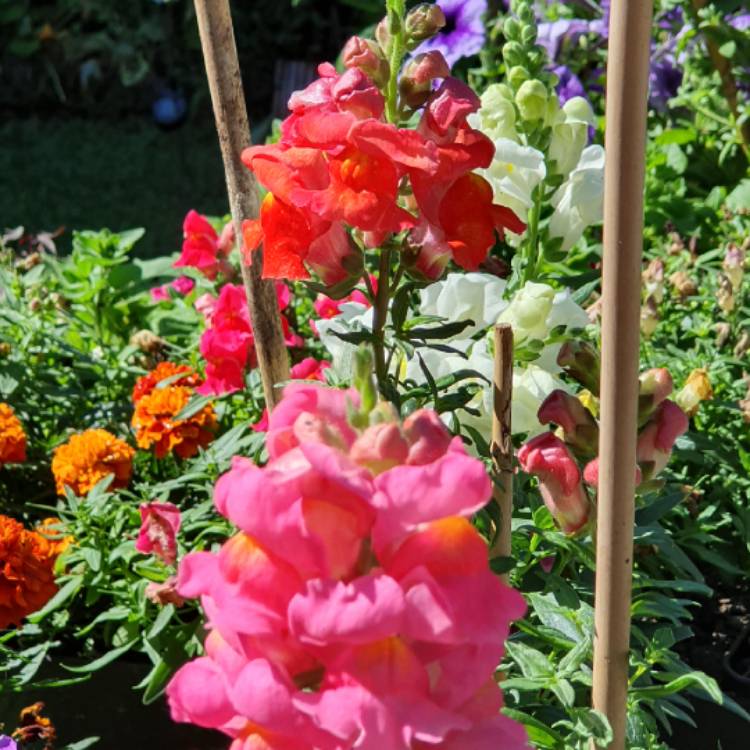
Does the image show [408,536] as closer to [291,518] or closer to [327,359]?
[291,518]

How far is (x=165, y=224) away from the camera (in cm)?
471

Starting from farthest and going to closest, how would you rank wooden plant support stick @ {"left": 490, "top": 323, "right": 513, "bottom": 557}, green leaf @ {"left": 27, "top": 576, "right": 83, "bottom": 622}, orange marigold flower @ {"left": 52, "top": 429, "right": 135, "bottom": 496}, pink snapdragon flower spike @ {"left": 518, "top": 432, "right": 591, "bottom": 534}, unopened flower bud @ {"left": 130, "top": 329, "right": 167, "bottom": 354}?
unopened flower bud @ {"left": 130, "top": 329, "right": 167, "bottom": 354}
orange marigold flower @ {"left": 52, "top": 429, "right": 135, "bottom": 496}
green leaf @ {"left": 27, "top": 576, "right": 83, "bottom": 622}
pink snapdragon flower spike @ {"left": 518, "top": 432, "right": 591, "bottom": 534}
wooden plant support stick @ {"left": 490, "top": 323, "right": 513, "bottom": 557}

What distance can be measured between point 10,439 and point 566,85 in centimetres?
144

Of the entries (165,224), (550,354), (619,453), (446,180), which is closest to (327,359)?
(550,354)

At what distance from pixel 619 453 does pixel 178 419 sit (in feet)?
3.47

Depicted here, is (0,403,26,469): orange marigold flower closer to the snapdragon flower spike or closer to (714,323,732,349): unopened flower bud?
(714,323,732,349): unopened flower bud

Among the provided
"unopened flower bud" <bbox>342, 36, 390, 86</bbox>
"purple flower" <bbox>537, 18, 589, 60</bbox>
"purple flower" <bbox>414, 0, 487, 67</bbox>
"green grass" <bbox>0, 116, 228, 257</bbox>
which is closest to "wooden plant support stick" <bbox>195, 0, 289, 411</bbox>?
"unopened flower bud" <bbox>342, 36, 390, 86</bbox>

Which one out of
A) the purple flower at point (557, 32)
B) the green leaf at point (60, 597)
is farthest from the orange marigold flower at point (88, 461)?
the purple flower at point (557, 32)

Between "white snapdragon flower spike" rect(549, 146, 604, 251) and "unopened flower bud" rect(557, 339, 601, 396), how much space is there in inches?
20.5

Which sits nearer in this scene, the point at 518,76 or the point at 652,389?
the point at 652,389

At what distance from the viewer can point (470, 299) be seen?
1.36 m

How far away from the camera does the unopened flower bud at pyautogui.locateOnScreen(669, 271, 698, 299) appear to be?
6.44 feet

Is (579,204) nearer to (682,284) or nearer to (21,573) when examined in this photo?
(682,284)

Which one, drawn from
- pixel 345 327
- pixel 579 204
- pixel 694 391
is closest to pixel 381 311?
pixel 345 327
